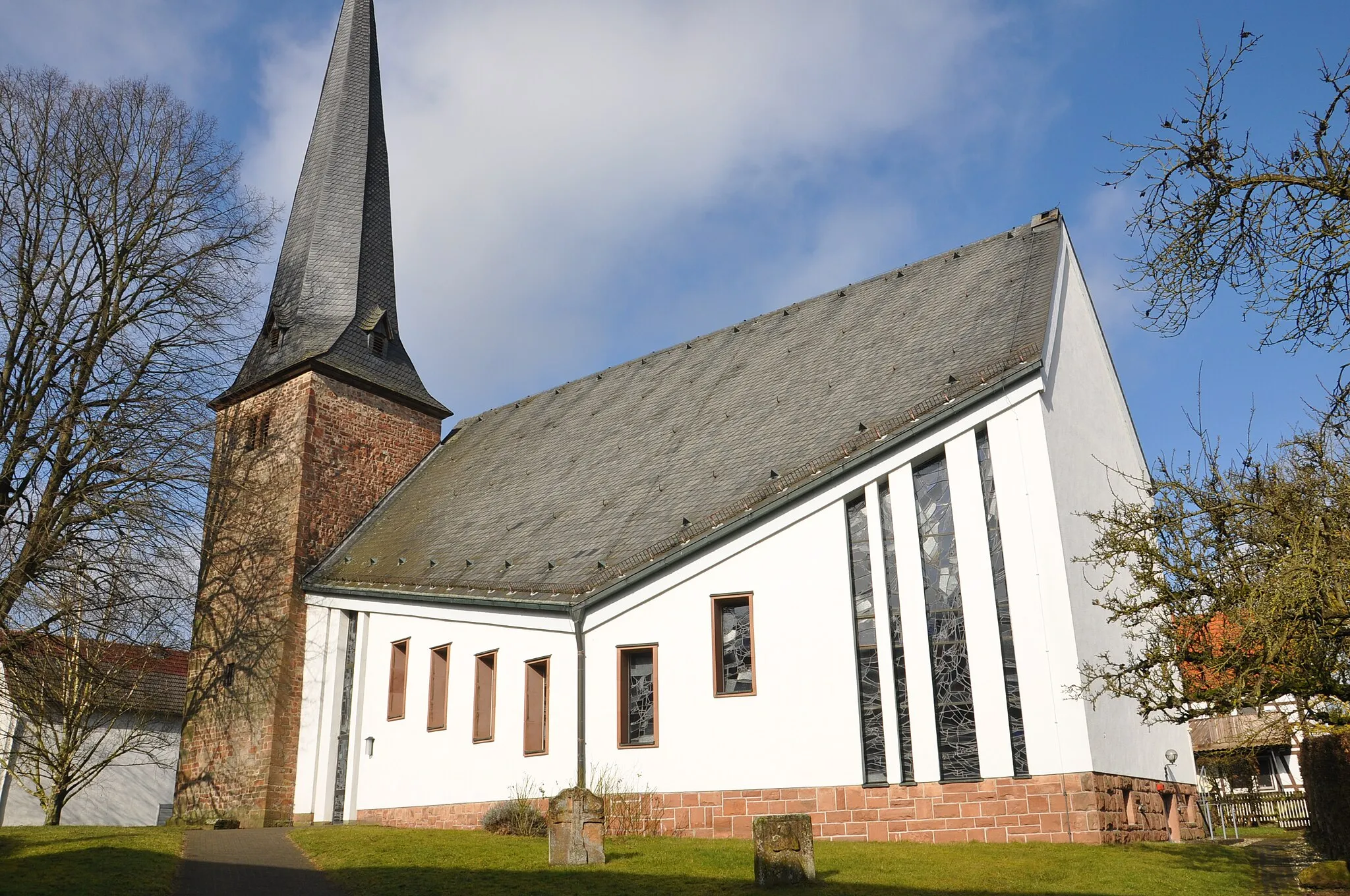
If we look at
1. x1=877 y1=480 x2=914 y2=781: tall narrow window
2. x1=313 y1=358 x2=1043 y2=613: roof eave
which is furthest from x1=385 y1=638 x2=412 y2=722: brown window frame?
x1=877 y1=480 x2=914 y2=781: tall narrow window

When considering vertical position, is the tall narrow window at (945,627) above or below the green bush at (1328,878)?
above

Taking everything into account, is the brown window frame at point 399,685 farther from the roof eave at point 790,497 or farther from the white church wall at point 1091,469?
the white church wall at point 1091,469

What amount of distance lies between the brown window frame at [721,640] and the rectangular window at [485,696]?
4057mm

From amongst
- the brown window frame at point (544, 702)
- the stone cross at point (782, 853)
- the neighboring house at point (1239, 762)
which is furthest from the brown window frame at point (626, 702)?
the neighboring house at point (1239, 762)

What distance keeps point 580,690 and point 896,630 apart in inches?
177

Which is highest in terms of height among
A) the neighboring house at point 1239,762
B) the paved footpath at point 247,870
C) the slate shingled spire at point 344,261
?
the slate shingled spire at point 344,261

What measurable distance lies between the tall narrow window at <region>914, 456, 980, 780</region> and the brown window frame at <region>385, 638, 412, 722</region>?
9.50m

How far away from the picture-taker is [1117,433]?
56.8 feet

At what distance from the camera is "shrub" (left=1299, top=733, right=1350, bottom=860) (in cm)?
1132

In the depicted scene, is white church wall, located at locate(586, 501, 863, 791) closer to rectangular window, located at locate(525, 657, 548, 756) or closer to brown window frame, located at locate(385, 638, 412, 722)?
rectangular window, located at locate(525, 657, 548, 756)

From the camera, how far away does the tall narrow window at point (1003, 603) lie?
41.2ft

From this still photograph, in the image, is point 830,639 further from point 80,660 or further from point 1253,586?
point 80,660

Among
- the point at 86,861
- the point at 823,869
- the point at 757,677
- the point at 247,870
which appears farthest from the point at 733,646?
the point at 86,861

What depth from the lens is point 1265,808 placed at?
2477cm
